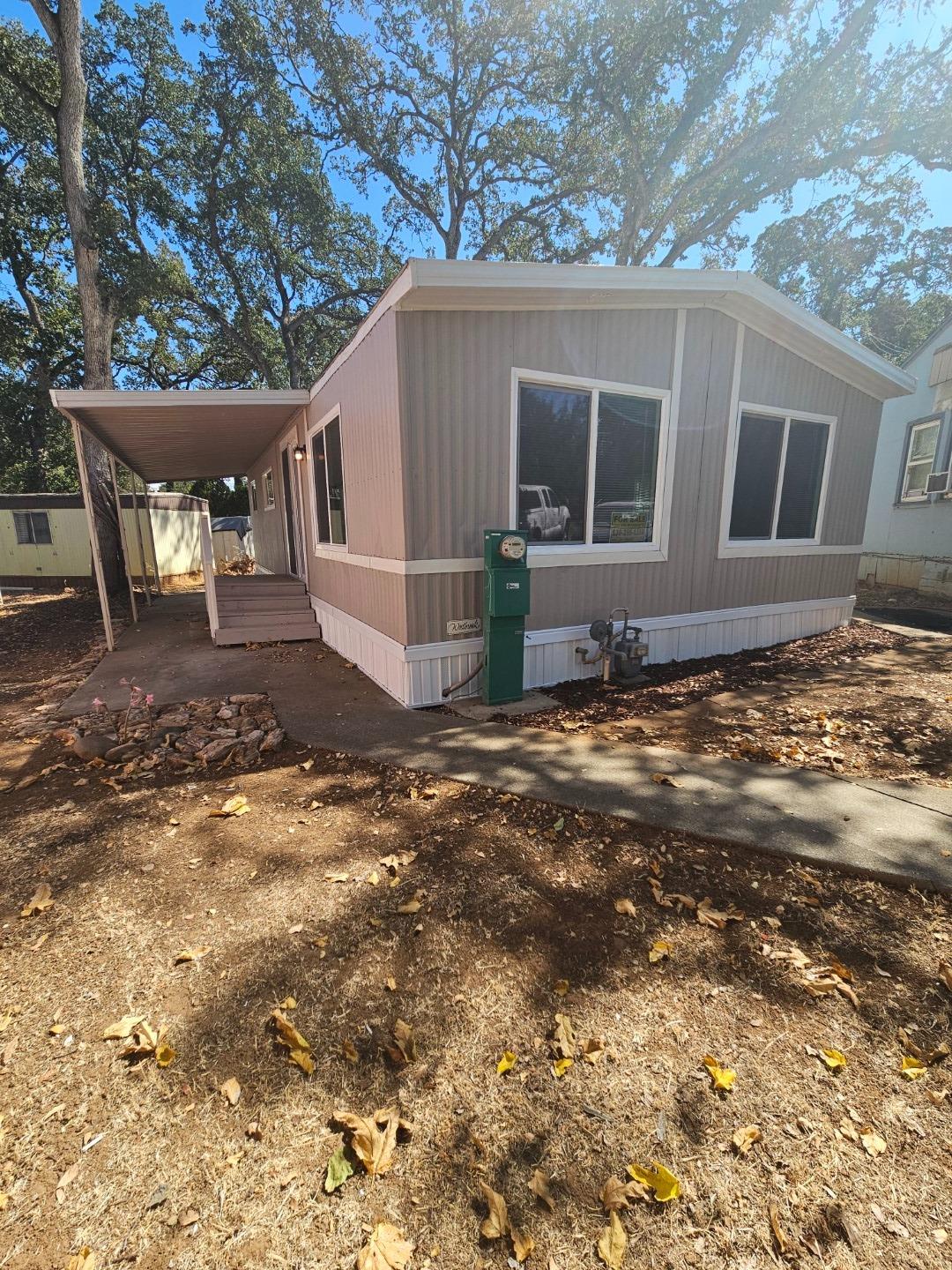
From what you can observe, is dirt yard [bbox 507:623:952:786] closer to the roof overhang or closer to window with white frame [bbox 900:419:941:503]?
the roof overhang

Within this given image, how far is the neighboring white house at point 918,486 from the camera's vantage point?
36.4ft

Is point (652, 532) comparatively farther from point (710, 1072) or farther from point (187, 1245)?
point (187, 1245)

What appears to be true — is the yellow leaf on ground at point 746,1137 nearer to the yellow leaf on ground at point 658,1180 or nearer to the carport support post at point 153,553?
the yellow leaf on ground at point 658,1180

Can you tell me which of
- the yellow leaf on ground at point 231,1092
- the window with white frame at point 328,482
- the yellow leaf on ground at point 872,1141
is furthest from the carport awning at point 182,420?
the yellow leaf on ground at point 872,1141

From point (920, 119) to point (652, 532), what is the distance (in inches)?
567

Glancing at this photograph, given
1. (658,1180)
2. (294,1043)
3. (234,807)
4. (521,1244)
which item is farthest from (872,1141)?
(234,807)

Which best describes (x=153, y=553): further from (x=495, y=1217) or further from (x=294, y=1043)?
(x=495, y=1217)

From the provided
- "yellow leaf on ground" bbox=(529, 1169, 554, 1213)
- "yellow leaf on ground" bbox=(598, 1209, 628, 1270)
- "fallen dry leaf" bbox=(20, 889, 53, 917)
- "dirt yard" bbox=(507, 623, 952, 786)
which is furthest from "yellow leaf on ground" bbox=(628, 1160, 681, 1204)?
"dirt yard" bbox=(507, 623, 952, 786)

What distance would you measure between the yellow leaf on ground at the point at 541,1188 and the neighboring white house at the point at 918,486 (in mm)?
13457

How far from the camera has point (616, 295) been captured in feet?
16.2

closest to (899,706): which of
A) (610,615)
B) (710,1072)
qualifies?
(610,615)

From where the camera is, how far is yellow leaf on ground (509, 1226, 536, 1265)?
1.28 metres

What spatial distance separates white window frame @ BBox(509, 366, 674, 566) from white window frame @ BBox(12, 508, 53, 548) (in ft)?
50.1

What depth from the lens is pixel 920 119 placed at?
12.2 metres
